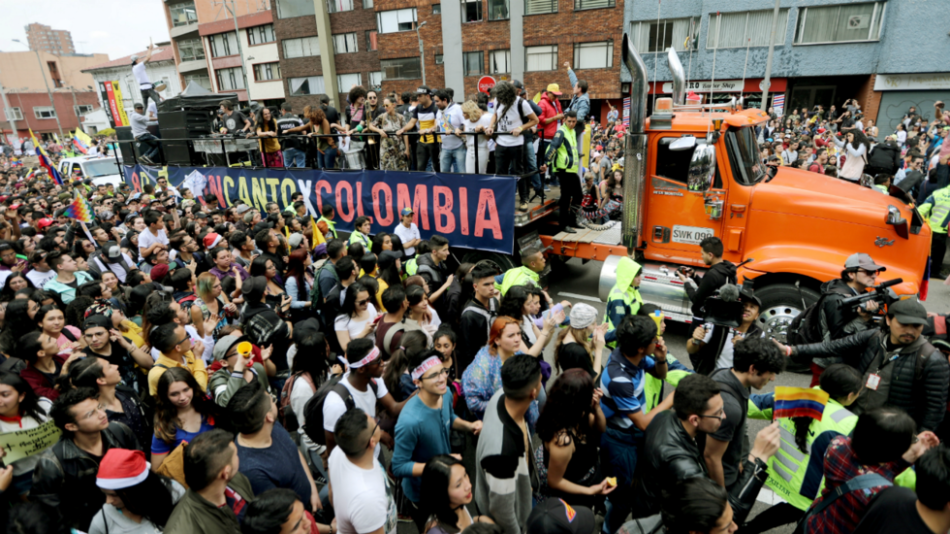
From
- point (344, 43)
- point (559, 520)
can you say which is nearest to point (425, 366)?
point (559, 520)

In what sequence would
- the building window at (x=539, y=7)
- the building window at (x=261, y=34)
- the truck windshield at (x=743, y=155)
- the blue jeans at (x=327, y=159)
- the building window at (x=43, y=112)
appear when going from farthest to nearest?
the building window at (x=43, y=112)
the building window at (x=261, y=34)
the building window at (x=539, y=7)
the blue jeans at (x=327, y=159)
the truck windshield at (x=743, y=155)

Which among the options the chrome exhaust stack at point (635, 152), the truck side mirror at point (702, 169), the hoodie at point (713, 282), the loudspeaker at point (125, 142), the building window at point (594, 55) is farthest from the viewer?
the building window at point (594, 55)

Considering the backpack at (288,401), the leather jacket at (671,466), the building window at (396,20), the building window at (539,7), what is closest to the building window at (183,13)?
the building window at (396,20)

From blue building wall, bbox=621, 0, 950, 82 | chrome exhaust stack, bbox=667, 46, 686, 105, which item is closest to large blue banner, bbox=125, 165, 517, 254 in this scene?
chrome exhaust stack, bbox=667, 46, 686, 105

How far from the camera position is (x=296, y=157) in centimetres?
1023

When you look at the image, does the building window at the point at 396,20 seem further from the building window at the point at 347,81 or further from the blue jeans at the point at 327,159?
the blue jeans at the point at 327,159

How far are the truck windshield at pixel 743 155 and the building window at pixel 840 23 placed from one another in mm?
22465

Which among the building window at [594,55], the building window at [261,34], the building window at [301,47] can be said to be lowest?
the building window at [594,55]

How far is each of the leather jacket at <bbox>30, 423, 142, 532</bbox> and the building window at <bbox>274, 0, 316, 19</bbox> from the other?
43197mm

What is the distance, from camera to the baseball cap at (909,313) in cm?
333

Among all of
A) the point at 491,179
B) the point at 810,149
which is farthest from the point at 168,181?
the point at 810,149

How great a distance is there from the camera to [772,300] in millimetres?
5973

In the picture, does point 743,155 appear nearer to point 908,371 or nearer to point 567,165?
point 567,165

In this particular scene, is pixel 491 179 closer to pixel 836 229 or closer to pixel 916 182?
pixel 836 229
